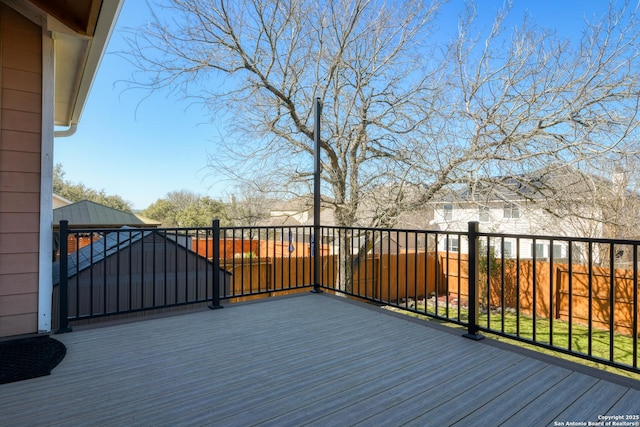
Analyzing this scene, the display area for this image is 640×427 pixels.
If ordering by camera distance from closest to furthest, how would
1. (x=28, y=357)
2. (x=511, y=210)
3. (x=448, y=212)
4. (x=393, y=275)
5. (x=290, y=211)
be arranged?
(x=28, y=357) → (x=511, y=210) → (x=448, y=212) → (x=290, y=211) → (x=393, y=275)

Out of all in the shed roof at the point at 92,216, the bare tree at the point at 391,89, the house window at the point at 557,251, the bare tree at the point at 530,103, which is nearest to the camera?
the bare tree at the point at 530,103

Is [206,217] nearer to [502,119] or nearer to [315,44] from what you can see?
[315,44]

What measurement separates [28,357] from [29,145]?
152cm

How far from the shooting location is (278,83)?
293 inches

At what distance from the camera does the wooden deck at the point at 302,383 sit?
5.35 feet

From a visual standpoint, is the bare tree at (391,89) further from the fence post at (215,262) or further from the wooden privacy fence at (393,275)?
the fence post at (215,262)

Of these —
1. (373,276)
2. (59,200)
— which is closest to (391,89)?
(373,276)

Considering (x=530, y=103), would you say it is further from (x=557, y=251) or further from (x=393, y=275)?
(x=393, y=275)

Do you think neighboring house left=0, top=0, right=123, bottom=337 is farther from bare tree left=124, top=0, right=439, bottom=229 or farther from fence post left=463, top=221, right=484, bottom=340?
bare tree left=124, top=0, right=439, bottom=229

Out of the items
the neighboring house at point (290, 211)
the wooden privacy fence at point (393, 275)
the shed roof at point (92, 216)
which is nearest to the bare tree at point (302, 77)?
the neighboring house at point (290, 211)

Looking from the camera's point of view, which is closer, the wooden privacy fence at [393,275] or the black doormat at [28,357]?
the black doormat at [28,357]

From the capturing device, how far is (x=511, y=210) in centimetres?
673

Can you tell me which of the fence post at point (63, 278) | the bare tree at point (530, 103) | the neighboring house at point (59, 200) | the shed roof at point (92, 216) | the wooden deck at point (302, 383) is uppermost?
the bare tree at point (530, 103)

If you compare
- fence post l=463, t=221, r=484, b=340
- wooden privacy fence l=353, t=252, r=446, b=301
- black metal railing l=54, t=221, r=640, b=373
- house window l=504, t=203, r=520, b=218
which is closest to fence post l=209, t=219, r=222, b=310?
black metal railing l=54, t=221, r=640, b=373
